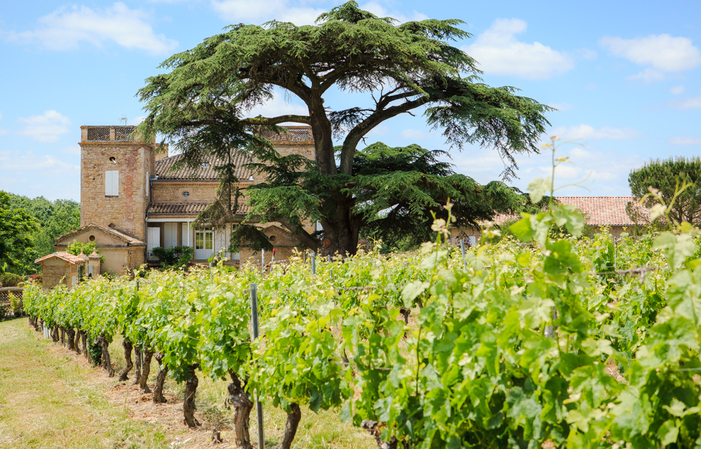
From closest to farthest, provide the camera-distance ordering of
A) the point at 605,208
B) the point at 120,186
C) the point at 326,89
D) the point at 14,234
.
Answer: the point at 326,89
the point at 14,234
the point at 120,186
the point at 605,208

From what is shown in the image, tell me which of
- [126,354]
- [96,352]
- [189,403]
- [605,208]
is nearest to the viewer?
[189,403]

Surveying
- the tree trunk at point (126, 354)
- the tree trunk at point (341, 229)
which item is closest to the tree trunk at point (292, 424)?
the tree trunk at point (126, 354)

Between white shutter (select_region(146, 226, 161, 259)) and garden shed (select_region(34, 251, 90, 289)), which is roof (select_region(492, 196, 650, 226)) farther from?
garden shed (select_region(34, 251, 90, 289))

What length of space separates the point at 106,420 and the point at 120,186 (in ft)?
88.3

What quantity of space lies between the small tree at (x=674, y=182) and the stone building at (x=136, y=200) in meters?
20.7

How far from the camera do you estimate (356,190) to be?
16.6m

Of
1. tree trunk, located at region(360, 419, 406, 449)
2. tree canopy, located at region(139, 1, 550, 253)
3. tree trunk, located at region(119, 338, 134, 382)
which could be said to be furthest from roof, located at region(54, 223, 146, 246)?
tree trunk, located at region(360, 419, 406, 449)

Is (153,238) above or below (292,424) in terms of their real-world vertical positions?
above

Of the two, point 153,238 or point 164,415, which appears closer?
point 164,415

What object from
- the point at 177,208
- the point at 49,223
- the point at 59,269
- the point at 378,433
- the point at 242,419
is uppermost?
the point at 177,208

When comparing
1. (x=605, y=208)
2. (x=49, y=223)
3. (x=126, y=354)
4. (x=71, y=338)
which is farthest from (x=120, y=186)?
(x=605, y=208)

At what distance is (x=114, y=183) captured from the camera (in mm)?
30078

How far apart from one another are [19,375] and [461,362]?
381 inches

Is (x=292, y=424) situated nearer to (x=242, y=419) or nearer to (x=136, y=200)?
(x=242, y=419)
